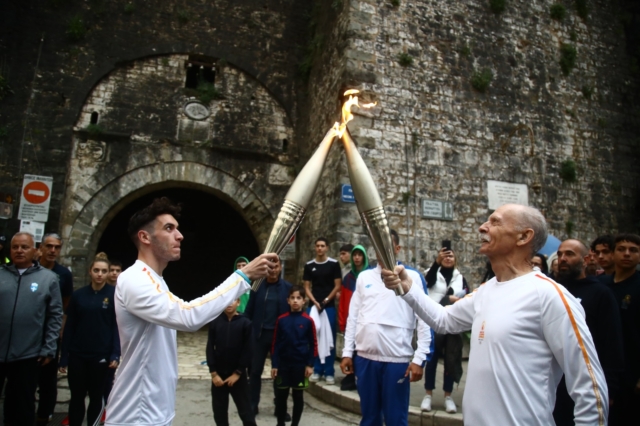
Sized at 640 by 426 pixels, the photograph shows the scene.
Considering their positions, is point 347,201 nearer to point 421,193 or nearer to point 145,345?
point 421,193

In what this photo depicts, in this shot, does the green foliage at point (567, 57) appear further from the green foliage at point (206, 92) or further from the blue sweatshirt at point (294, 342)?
the blue sweatshirt at point (294, 342)

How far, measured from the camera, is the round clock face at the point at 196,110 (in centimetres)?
1060

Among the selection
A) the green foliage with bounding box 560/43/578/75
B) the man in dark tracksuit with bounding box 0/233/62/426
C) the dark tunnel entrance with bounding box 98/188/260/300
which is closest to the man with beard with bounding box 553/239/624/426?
the man in dark tracksuit with bounding box 0/233/62/426

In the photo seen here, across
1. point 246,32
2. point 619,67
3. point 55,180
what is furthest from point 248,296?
point 619,67

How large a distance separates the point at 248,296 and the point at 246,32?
24.6 feet

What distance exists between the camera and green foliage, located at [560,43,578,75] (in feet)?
34.3

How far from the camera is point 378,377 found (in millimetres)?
3838

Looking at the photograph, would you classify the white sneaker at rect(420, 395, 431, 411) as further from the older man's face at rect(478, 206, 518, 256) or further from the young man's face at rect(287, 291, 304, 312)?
the older man's face at rect(478, 206, 518, 256)

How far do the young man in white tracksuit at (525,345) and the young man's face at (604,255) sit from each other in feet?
7.14

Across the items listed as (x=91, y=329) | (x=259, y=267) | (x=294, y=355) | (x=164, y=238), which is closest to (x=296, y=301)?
(x=294, y=355)

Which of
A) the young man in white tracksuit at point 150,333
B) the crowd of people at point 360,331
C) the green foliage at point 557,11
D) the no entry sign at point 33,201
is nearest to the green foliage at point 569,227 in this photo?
the green foliage at point 557,11

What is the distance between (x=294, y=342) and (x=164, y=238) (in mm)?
2620

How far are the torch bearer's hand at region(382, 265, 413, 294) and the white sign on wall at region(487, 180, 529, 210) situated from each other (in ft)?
23.3

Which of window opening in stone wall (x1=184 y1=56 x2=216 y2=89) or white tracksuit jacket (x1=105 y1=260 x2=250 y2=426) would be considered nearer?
white tracksuit jacket (x1=105 y1=260 x2=250 y2=426)
